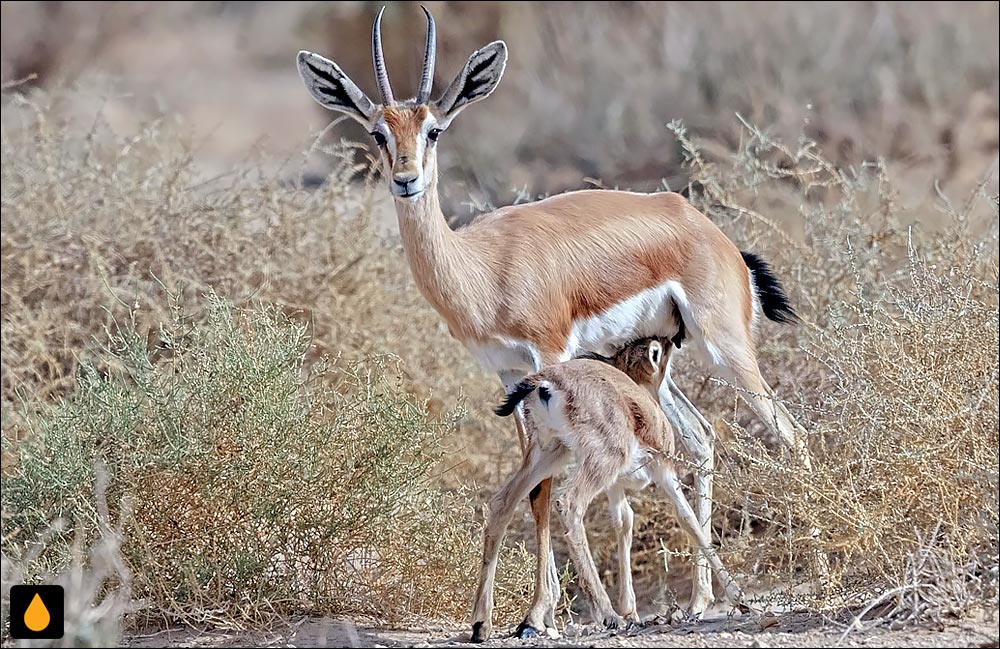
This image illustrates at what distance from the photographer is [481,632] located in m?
4.69

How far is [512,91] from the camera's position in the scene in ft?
46.3

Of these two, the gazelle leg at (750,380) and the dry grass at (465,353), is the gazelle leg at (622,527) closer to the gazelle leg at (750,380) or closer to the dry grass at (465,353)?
the dry grass at (465,353)

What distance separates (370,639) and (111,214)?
4601 millimetres

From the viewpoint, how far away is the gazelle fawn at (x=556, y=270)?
556 centimetres

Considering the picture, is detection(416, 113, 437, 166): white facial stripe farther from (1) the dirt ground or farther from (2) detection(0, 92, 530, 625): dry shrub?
(1) the dirt ground

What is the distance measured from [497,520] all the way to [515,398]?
424 mm

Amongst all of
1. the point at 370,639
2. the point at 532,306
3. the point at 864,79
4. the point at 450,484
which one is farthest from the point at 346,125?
the point at 370,639

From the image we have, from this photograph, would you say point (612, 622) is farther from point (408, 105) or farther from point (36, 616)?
point (408, 105)

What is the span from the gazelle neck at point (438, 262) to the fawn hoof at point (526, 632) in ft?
4.33

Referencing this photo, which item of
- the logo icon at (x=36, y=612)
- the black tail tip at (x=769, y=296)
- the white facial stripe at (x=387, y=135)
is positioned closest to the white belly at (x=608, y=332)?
the black tail tip at (x=769, y=296)

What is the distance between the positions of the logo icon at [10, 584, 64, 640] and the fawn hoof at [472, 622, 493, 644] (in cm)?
136

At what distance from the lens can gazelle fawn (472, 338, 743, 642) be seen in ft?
15.7

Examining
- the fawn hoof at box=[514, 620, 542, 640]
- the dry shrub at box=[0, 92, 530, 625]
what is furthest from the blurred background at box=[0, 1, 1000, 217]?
the fawn hoof at box=[514, 620, 542, 640]

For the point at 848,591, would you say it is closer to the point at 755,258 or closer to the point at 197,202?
the point at 755,258
